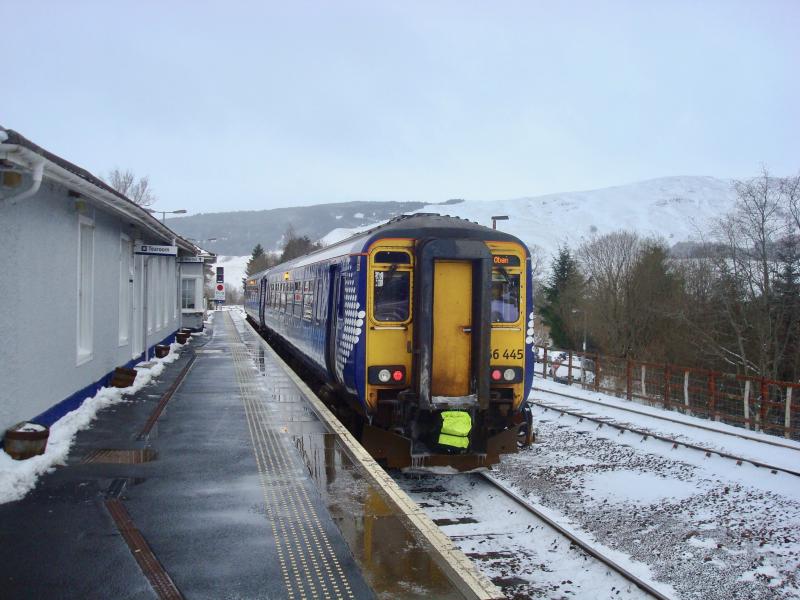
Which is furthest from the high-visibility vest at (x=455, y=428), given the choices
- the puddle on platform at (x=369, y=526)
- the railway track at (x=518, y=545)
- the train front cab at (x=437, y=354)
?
the puddle on platform at (x=369, y=526)

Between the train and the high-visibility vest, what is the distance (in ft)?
0.04

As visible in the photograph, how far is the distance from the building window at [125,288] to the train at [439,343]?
6790mm

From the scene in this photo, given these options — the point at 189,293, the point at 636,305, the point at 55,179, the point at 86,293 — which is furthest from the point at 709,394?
the point at 636,305

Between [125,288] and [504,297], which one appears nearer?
[504,297]

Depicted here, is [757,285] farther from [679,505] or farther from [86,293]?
[86,293]

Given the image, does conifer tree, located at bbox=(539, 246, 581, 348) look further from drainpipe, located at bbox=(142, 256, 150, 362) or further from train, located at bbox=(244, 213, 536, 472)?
train, located at bbox=(244, 213, 536, 472)

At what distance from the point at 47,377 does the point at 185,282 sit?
2411cm

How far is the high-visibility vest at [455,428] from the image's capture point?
7.91 metres

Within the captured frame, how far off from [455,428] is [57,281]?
208 inches

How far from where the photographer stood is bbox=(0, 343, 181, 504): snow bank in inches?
233

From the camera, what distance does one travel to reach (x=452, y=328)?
825 cm

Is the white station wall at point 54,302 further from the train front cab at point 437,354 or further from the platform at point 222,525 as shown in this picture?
the train front cab at point 437,354

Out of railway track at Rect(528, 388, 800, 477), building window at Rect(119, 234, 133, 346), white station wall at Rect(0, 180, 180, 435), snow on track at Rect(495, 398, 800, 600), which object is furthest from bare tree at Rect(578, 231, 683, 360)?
white station wall at Rect(0, 180, 180, 435)

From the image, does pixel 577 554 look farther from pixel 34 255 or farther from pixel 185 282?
pixel 185 282
